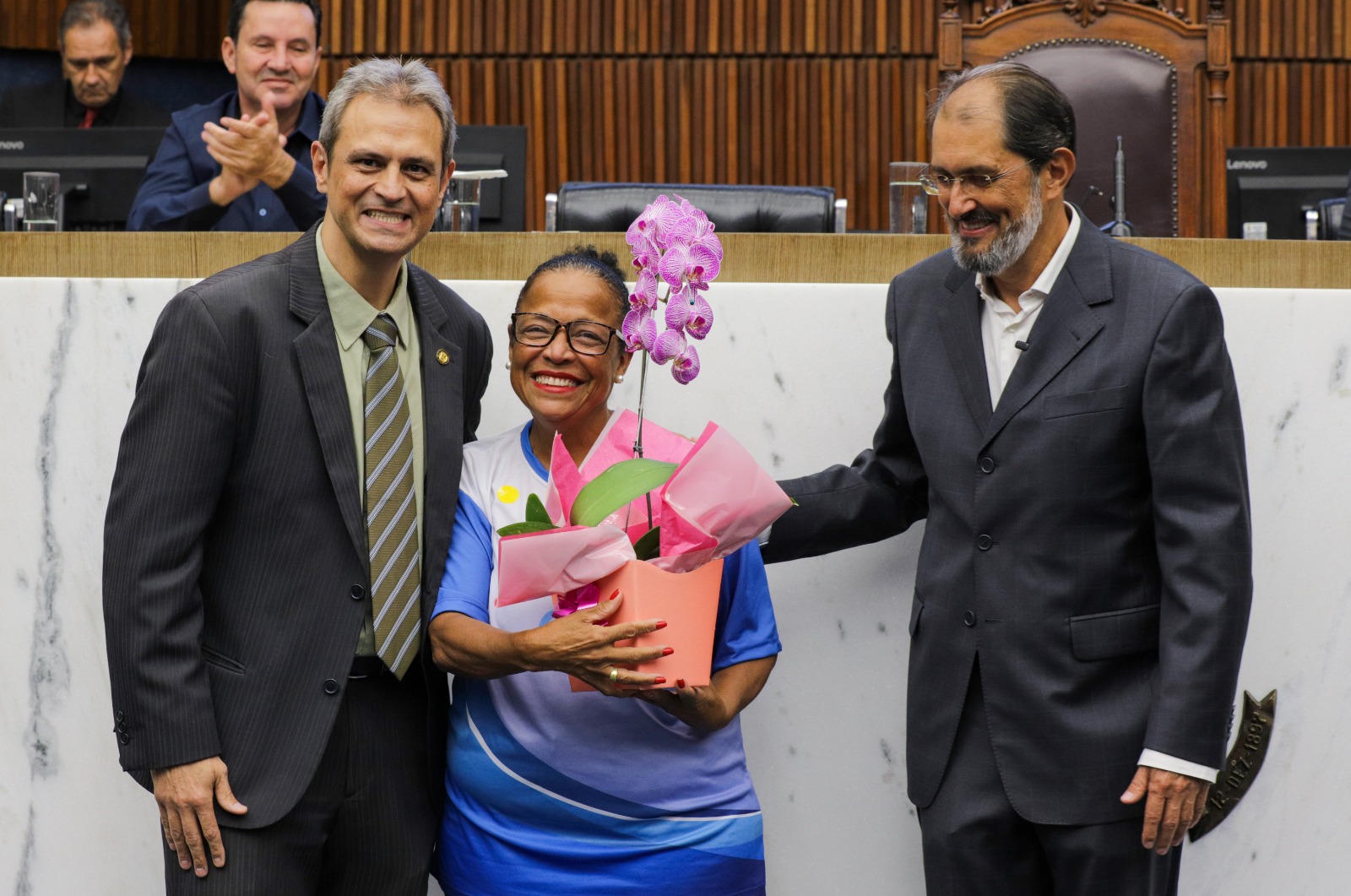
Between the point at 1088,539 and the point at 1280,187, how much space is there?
220 centimetres

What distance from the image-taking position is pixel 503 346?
2148mm

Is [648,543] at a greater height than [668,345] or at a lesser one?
lesser

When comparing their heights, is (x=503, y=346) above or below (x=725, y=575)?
above

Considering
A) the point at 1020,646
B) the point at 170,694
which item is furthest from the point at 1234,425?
the point at 170,694

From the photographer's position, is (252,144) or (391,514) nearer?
(391,514)

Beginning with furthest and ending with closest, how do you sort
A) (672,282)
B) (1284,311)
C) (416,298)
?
(1284,311), (416,298), (672,282)

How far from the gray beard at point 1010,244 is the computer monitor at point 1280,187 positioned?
1.98m

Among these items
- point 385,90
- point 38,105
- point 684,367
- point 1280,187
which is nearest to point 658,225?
point 684,367

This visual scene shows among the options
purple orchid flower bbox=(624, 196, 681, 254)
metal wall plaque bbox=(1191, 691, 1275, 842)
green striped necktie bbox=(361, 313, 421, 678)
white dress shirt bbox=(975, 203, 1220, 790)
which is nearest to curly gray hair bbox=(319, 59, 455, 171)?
green striped necktie bbox=(361, 313, 421, 678)

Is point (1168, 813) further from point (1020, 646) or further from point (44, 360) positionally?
point (44, 360)

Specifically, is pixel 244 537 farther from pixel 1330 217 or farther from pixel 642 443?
pixel 1330 217

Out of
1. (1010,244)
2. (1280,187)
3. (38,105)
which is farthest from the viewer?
(38,105)

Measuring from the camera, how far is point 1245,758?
2115mm

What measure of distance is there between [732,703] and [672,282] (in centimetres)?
50
